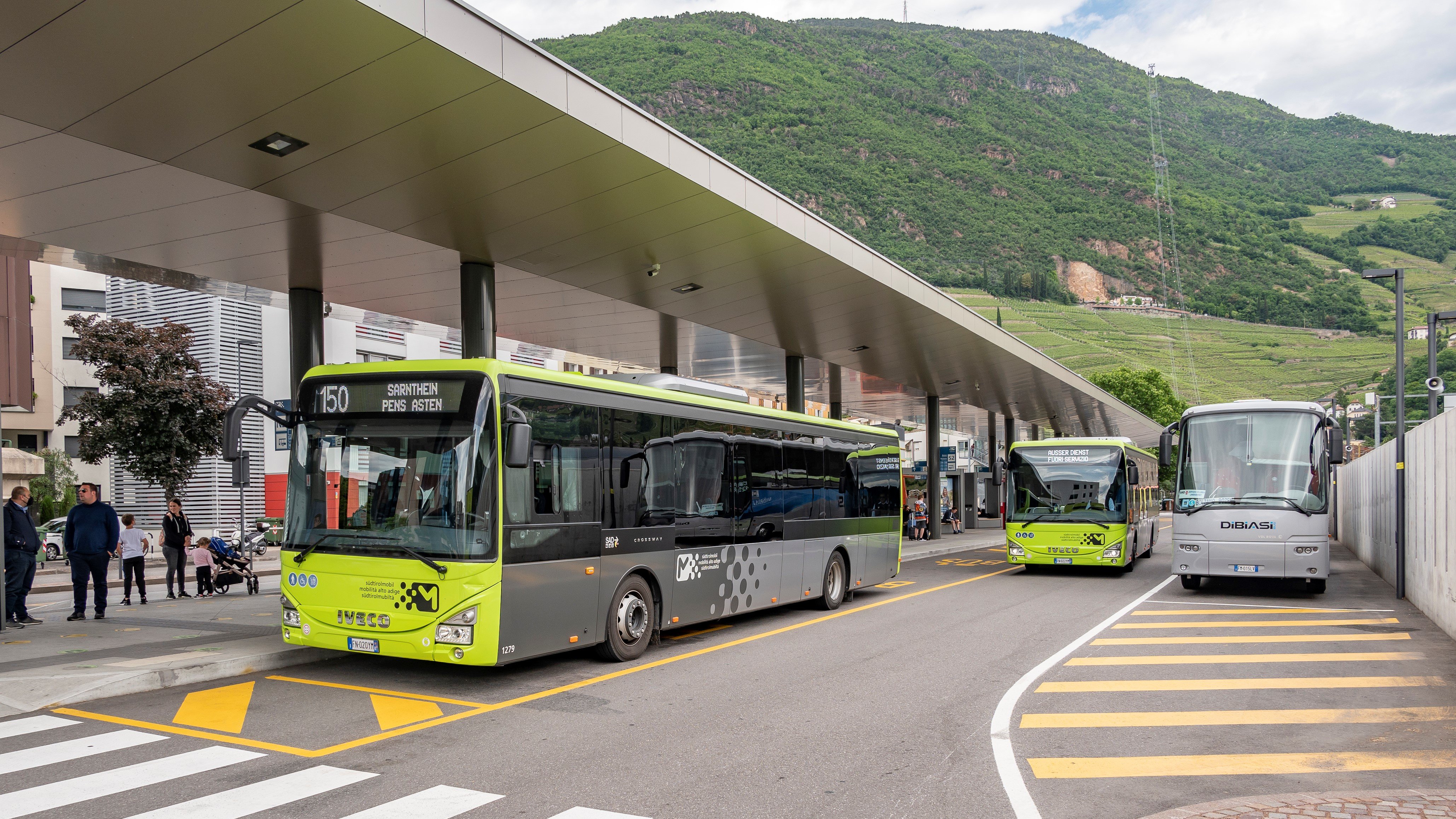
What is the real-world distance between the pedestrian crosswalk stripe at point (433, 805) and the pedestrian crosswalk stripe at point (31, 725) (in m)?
3.53

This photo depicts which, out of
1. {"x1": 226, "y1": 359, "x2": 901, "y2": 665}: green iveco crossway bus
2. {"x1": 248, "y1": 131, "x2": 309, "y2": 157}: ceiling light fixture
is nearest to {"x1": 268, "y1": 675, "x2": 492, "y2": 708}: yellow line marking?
{"x1": 226, "y1": 359, "x2": 901, "y2": 665}: green iveco crossway bus

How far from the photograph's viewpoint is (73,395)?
46.3 meters

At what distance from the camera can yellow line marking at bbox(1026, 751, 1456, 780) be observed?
20.8 feet

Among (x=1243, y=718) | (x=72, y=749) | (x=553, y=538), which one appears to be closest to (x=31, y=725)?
(x=72, y=749)

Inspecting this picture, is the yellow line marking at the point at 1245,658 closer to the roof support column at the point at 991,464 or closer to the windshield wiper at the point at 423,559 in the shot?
the windshield wiper at the point at 423,559

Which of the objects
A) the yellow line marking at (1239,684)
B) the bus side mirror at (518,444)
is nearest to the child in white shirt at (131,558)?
the bus side mirror at (518,444)

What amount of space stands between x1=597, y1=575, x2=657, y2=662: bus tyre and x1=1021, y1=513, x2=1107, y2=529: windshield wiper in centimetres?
1289

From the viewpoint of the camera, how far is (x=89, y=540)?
13.5 m

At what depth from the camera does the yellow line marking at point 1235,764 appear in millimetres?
6336

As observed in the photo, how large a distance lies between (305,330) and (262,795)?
11.4 m

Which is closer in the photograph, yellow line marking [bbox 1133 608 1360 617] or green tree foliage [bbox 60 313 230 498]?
yellow line marking [bbox 1133 608 1360 617]

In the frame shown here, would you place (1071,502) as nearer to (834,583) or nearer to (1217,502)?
(1217,502)

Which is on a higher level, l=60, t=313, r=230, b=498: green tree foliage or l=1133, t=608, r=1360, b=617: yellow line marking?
l=60, t=313, r=230, b=498: green tree foliage

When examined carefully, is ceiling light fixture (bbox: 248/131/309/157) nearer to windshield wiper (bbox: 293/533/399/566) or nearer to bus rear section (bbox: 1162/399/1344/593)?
windshield wiper (bbox: 293/533/399/566)
